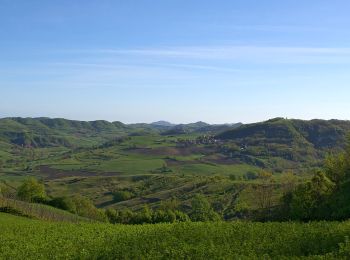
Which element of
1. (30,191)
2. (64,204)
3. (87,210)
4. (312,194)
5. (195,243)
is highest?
(195,243)

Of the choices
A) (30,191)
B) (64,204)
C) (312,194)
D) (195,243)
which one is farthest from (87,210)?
(195,243)

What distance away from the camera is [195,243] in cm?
4062

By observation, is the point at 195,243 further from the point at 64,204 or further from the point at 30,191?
the point at 30,191

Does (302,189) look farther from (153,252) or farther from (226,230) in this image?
(153,252)

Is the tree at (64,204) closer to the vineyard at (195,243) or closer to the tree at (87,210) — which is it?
the tree at (87,210)

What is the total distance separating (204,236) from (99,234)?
1820 cm

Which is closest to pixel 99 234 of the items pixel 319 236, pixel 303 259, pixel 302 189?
pixel 319 236

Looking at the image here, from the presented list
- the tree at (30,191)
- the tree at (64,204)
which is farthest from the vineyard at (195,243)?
the tree at (30,191)

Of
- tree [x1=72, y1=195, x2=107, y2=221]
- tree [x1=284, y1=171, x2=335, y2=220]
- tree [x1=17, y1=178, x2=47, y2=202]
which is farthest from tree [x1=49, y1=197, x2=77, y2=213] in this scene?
tree [x1=284, y1=171, x2=335, y2=220]

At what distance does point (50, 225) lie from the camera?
66938 millimetres

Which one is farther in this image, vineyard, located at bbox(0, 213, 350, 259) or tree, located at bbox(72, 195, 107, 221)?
tree, located at bbox(72, 195, 107, 221)

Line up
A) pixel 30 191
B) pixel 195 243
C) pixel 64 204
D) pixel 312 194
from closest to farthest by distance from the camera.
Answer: pixel 195 243 < pixel 312 194 < pixel 64 204 < pixel 30 191

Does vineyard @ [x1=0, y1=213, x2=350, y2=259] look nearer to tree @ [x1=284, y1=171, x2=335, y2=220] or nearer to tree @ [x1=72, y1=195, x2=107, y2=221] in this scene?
tree @ [x1=284, y1=171, x2=335, y2=220]

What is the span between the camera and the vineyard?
3319cm
